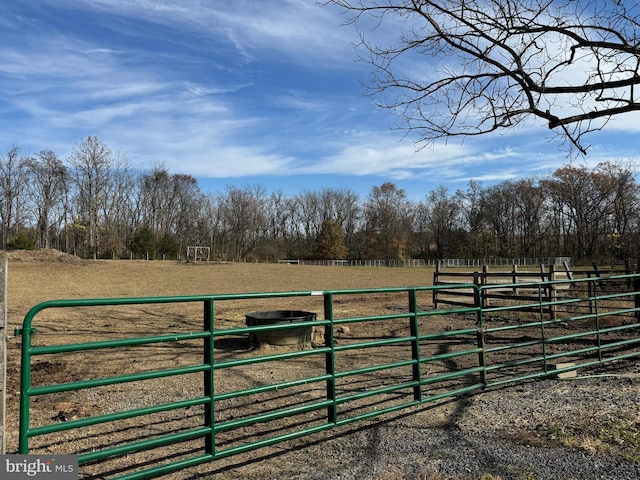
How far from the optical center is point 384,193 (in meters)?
83.8

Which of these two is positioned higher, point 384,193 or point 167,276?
point 384,193

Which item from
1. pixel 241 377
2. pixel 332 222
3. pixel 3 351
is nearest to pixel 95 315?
pixel 241 377

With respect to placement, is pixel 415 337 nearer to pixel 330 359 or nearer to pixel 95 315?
pixel 330 359

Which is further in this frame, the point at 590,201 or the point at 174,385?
the point at 590,201

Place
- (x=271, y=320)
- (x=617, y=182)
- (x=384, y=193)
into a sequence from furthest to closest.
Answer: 1. (x=384, y=193)
2. (x=617, y=182)
3. (x=271, y=320)

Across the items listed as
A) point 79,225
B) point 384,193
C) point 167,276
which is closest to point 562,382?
point 167,276

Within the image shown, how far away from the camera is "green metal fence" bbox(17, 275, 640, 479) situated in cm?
342

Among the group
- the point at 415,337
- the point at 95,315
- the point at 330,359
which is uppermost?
the point at 415,337

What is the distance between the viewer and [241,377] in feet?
23.4

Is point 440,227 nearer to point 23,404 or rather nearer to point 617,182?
point 617,182

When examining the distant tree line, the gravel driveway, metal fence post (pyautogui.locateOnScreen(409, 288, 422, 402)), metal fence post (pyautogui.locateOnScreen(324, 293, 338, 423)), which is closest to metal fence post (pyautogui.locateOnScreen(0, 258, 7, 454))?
the gravel driveway

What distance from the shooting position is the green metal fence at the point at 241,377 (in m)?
3.42

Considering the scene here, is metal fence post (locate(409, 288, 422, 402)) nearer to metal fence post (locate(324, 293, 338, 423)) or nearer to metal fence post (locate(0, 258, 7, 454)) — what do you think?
metal fence post (locate(324, 293, 338, 423))

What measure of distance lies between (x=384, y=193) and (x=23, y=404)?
8261 centimetres
